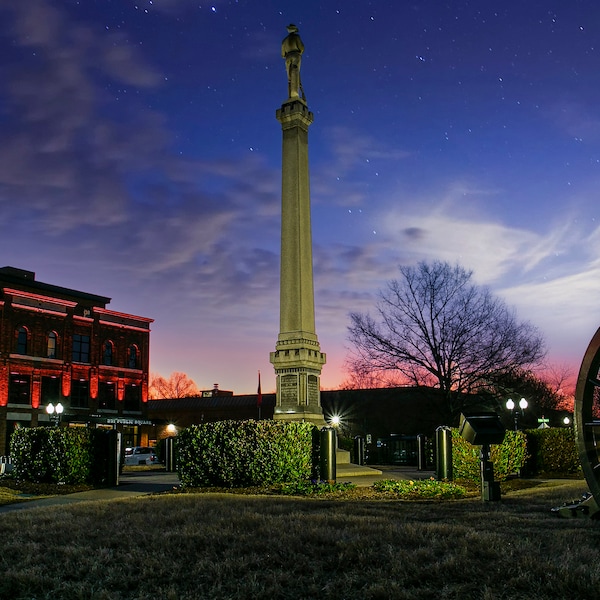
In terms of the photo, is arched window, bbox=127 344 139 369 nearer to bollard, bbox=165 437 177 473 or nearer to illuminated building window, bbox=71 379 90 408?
illuminated building window, bbox=71 379 90 408

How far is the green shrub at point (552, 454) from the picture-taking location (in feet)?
61.3

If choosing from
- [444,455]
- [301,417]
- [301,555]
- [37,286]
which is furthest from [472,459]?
[37,286]

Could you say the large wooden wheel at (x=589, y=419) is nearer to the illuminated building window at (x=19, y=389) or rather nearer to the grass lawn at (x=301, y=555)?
the grass lawn at (x=301, y=555)

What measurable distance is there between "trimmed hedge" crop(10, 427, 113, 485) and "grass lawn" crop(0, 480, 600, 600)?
7.21 meters

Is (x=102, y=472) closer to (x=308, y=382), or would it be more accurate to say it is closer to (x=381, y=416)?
(x=308, y=382)

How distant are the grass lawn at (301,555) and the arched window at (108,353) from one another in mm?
43137

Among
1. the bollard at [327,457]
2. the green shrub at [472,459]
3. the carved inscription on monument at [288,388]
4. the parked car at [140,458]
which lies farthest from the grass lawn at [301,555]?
the parked car at [140,458]

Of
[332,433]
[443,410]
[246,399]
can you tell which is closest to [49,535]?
[332,433]

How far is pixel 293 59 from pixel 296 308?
876cm

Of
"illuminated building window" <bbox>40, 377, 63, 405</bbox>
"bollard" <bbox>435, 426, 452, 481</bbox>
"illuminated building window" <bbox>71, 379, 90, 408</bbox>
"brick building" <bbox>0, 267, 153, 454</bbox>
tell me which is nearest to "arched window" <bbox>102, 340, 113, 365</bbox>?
"brick building" <bbox>0, 267, 153, 454</bbox>

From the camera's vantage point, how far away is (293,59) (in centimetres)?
2256

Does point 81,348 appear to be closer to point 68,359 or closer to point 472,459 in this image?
point 68,359

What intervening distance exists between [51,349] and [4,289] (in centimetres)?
546

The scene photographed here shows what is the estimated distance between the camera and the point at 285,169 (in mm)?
21109
